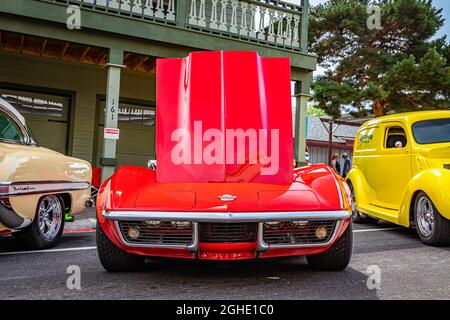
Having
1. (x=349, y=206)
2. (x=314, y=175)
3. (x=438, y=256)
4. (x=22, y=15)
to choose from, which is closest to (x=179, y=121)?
(x=314, y=175)

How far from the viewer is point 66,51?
12.0m

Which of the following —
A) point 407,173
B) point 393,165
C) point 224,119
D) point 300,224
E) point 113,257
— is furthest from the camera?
point 393,165

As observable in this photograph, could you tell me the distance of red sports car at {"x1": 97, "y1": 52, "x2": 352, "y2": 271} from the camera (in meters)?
3.54

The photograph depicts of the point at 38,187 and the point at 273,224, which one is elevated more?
the point at 38,187

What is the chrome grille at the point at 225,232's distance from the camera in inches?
139

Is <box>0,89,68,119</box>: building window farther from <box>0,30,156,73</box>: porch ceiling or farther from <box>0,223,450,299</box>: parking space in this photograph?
<box>0,223,450,299</box>: parking space

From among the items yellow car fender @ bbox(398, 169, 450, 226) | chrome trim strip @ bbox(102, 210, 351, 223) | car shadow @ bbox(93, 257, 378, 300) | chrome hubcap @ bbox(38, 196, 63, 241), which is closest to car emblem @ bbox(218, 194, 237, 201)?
chrome trim strip @ bbox(102, 210, 351, 223)

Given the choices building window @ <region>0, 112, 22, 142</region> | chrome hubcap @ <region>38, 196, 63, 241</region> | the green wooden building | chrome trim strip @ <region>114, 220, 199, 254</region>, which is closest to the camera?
chrome trim strip @ <region>114, 220, 199, 254</region>

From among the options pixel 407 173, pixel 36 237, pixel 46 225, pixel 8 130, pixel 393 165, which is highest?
pixel 8 130

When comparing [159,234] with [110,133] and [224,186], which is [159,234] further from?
[110,133]

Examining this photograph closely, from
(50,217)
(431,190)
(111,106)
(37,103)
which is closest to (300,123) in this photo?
(111,106)

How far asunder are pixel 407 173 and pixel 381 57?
53.7 ft

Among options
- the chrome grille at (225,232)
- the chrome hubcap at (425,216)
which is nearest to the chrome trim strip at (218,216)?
the chrome grille at (225,232)
